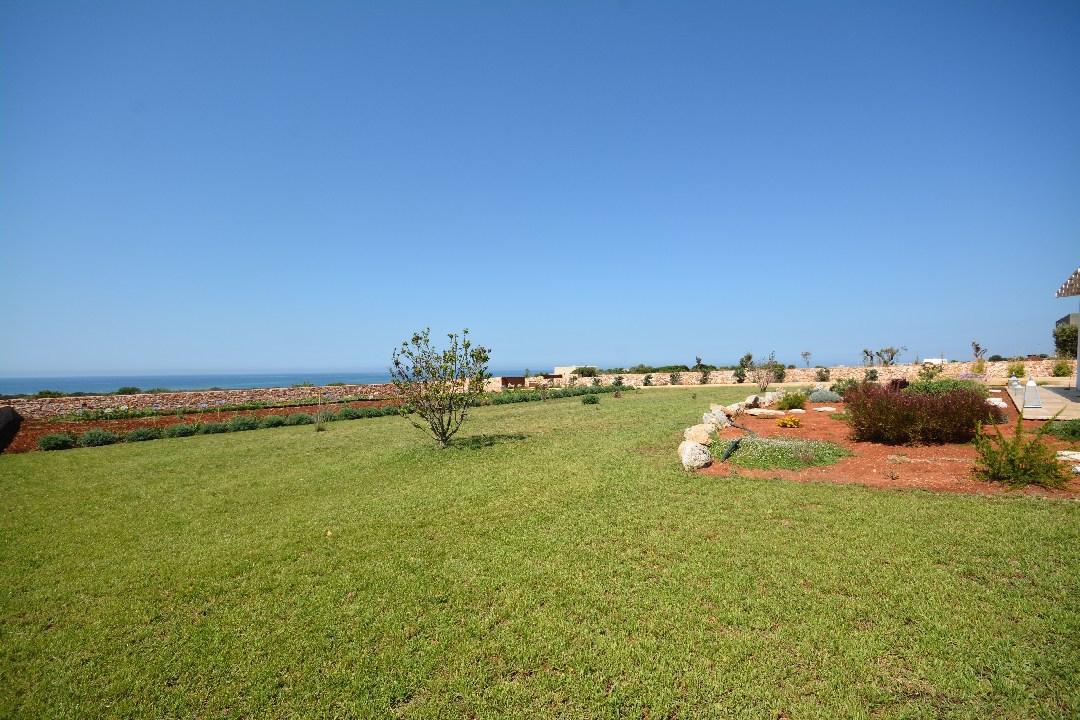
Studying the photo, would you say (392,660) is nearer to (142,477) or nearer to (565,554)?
(565,554)

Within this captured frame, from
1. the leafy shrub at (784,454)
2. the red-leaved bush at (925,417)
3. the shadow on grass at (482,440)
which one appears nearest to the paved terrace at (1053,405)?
the red-leaved bush at (925,417)

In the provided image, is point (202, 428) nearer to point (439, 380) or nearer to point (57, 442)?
point (57, 442)

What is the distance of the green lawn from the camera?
124 inches

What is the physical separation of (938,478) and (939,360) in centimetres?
3990

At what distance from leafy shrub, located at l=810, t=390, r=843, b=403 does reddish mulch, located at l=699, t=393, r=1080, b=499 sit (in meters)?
7.34

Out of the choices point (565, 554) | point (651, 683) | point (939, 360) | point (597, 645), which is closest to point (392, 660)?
point (597, 645)

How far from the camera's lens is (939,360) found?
3766 cm

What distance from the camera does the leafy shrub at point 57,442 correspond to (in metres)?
14.9

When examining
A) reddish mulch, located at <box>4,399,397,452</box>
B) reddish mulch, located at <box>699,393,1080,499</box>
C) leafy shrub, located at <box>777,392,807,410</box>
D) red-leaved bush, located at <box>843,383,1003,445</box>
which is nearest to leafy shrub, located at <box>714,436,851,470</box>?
reddish mulch, located at <box>699,393,1080,499</box>

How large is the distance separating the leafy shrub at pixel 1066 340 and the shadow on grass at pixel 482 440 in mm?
42515

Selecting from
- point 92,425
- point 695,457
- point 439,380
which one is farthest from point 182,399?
point 695,457

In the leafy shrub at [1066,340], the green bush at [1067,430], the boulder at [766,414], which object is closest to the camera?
the green bush at [1067,430]

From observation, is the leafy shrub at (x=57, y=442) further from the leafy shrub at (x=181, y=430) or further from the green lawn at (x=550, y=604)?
the green lawn at (x=550, y=604)

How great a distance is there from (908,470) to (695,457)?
11.6ft
